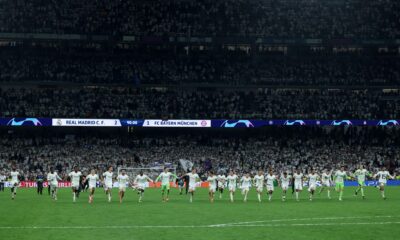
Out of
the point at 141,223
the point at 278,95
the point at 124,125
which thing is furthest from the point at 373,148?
the point at 141,223

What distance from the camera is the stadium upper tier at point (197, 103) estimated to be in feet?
265

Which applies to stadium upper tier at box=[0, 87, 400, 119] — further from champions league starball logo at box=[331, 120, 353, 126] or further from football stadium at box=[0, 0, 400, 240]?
champions league starball logo at box=[331, 120, 353, 126]

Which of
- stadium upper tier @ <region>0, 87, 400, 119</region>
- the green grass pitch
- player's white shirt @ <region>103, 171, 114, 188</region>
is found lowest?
Answer: the green grass pitch

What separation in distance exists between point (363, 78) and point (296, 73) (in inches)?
354

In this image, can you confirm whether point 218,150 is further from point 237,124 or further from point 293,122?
point 293,122

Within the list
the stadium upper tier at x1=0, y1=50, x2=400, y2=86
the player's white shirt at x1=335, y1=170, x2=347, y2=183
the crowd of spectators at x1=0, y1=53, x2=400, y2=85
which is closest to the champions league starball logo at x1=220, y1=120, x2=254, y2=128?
the stadium upper tier at x1=0, y1=50, x2=400, y2=86

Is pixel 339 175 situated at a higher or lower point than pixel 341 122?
lower

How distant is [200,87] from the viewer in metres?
87.7

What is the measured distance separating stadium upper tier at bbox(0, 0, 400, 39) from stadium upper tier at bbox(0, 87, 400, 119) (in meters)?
7.77

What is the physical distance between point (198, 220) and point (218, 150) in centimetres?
5032

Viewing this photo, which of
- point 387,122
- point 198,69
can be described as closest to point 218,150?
point 198,69

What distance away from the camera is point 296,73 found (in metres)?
89.1

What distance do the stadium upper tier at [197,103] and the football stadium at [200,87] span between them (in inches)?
7.1

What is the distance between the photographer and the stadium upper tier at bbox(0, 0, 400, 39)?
85688 mm
